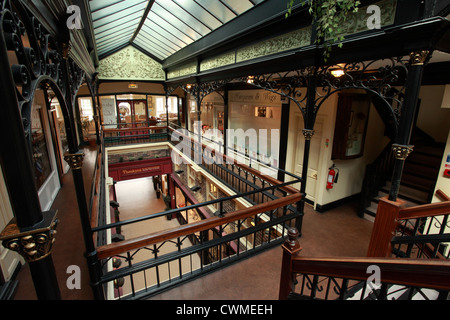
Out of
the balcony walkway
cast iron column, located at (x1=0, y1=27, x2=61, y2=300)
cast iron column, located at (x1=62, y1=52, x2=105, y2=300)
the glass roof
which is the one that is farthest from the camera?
the glass roof

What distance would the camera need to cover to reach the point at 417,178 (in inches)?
210

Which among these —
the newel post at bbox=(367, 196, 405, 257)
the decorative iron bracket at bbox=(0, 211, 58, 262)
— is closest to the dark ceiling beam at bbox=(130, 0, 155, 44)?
the decorative iron bracket at bbox=(0, 211, 58, 262)

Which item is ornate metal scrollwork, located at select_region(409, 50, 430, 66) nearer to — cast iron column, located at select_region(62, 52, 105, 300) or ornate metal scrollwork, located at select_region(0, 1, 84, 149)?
ornate metal scrollwork, located at select_region(0, 1, 84, 149)

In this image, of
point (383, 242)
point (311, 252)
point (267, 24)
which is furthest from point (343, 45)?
point (311, 252)

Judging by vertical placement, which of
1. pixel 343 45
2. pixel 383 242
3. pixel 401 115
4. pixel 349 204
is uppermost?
pixel 343 45

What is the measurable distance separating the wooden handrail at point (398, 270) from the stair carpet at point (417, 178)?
420 cm

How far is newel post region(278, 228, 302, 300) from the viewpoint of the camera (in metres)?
1.79

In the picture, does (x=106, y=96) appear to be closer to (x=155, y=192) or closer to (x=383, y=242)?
(x=155, y=192)

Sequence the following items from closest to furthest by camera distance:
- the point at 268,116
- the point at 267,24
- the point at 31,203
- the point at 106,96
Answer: the point at 31,203 → the point at 267,24 → the point at 268,116 → the point at 106,96

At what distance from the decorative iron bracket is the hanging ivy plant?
10.2 ft

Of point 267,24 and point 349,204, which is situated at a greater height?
point 267,24

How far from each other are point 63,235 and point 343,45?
493 cm

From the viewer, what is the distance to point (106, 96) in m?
12.4

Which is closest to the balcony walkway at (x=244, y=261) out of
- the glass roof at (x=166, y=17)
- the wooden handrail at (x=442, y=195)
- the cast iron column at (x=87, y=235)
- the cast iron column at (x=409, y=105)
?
the cast iron column at (x=87, y=235)
